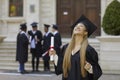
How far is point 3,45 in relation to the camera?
63.2ft

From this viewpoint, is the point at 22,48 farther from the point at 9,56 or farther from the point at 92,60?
the point at 92,60

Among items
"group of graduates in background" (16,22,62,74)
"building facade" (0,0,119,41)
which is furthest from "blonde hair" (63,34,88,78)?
"building facade" (0,0,119,41)

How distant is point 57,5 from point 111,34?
5.68 metres

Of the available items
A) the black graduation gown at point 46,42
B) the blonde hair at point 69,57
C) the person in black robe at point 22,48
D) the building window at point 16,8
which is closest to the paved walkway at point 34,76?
the person in black robe at point 22,48

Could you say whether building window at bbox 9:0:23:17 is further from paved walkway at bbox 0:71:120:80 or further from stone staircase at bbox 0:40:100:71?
paved walkway at bbox 0:71:120:80

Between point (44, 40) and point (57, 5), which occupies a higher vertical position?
point (57, 5)

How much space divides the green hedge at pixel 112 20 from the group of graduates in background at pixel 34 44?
2.09 metres

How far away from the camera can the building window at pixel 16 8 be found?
21438mm

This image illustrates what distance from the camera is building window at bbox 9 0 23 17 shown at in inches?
844

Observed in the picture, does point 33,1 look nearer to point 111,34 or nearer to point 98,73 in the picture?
point 111,34

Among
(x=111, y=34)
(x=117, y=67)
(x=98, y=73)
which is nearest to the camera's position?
(x=98, y=73)

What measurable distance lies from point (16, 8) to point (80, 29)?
16389mm

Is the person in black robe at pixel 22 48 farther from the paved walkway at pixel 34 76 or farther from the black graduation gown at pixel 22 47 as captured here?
the paved walkway at pixel 34 76

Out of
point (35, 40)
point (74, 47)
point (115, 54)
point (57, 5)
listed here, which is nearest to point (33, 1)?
point (57, 5)
